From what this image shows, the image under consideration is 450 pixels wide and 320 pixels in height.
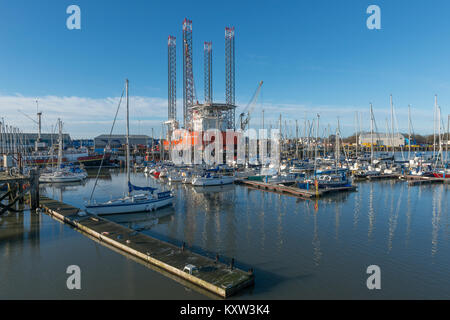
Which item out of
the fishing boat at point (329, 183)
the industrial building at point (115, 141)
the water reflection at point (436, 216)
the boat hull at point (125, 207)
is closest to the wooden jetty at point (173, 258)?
the boat hull at point (125, 207)

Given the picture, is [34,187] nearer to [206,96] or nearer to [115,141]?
[206,96]

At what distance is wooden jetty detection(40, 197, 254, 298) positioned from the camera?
9891 millimetres

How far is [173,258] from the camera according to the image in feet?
39.0

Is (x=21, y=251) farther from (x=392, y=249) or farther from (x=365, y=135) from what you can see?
(x=365, y=135)

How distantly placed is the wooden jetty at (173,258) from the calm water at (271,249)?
1.42ft

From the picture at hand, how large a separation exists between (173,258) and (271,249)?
505 cm

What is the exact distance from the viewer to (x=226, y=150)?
228ft

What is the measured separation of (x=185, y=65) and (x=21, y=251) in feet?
233

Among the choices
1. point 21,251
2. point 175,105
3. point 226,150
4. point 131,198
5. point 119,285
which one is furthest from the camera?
point 175,105

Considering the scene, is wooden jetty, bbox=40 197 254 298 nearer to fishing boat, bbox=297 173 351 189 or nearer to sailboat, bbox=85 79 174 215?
sailboat, bbox=85 79 174 215

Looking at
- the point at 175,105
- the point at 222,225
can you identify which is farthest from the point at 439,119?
the point at 175,105
